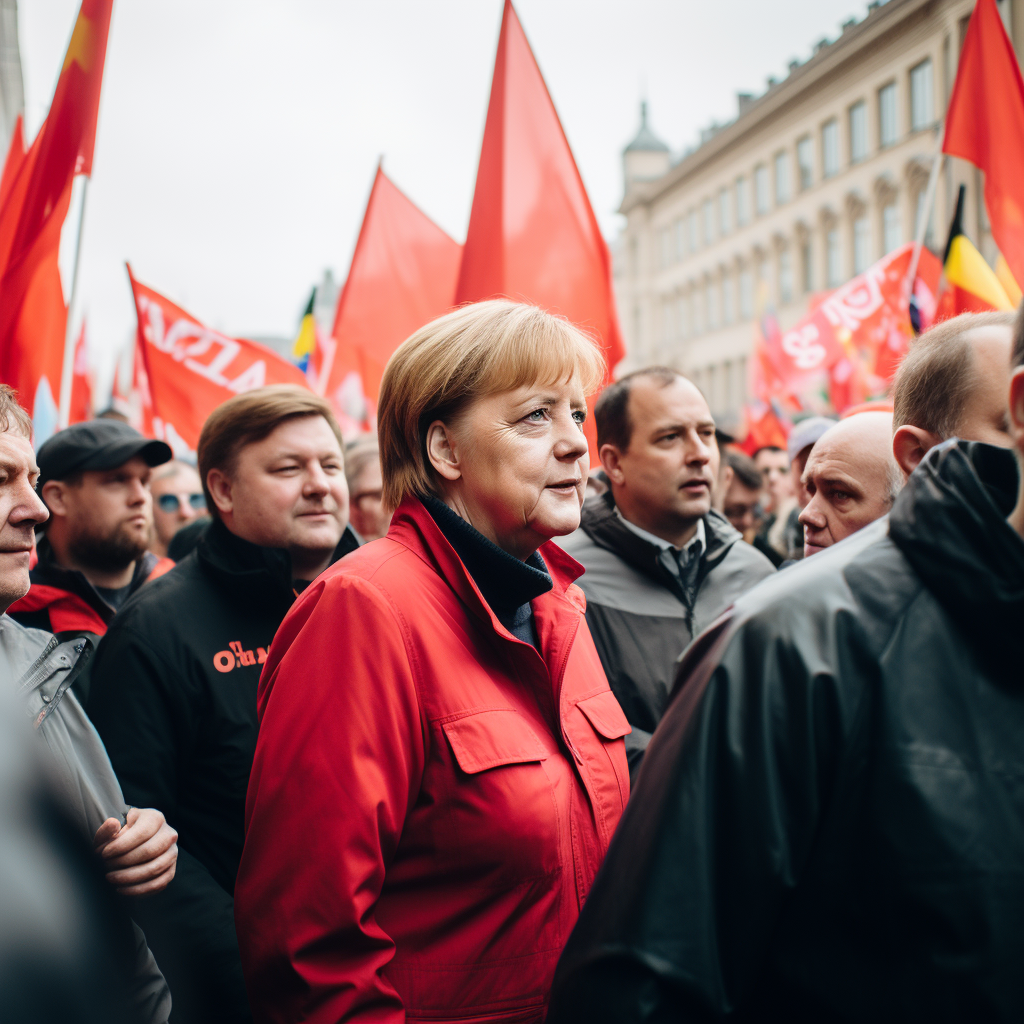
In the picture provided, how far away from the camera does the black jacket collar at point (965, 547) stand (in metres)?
1.01

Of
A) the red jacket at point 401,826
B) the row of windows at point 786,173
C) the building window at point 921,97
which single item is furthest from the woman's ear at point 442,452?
the row of windows at point 786,173

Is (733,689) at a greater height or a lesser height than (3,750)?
lesser

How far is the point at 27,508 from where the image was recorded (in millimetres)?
2096

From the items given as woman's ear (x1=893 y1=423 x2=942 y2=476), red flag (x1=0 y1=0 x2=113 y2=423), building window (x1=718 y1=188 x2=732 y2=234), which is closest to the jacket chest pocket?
woman's ear (x1=893 y1=423 x2=942 y2=476)

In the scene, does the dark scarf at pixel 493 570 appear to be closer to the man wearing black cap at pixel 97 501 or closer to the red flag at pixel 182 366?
the man wearing black cap at pixel 97 501

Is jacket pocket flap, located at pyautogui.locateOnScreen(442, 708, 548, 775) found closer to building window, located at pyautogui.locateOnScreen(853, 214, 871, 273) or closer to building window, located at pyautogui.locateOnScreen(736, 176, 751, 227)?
building window, located at pyautogui.locateOnScreen(853, 214, 871, 273)

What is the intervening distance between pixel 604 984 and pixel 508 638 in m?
0.71

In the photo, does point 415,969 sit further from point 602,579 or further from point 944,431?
point 602,579

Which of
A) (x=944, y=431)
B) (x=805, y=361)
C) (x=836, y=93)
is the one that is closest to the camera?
(x=944, y=431)

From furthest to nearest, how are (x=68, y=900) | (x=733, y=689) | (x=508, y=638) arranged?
(x=508, y=638), (x=733, y=689), (x=68, y=900)

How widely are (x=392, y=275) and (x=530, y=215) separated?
2295mm

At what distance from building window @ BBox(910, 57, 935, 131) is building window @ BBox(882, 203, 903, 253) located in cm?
323

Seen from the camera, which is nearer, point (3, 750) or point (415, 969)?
point (3, 750)

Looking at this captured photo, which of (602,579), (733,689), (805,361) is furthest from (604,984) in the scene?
(805,361)
